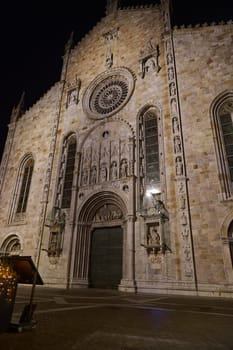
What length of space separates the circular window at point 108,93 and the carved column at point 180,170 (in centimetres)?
256

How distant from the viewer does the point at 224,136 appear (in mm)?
10273

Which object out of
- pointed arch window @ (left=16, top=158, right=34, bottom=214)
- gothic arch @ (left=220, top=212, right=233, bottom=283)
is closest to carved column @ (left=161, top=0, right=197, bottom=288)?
gothic arch @ (left=220, top=212, right=233, bottom=283)

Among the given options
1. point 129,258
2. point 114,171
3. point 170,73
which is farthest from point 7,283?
point 170,73

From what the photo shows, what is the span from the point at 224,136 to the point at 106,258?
7.96 m

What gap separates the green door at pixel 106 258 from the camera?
10.7 metres

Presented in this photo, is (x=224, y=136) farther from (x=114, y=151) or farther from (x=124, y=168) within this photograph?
(x=114, y=151)

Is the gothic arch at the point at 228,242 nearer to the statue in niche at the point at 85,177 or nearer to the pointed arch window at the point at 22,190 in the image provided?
the statue in niche at the point at 85,177

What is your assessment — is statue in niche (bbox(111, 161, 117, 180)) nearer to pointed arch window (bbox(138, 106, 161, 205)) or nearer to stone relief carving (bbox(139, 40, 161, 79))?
pointed arch window (bbox(138, 106, 161, 205))

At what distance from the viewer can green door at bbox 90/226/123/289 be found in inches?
420

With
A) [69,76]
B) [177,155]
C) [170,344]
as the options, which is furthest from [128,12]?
[170,344]

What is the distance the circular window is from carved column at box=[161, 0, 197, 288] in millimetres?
2564

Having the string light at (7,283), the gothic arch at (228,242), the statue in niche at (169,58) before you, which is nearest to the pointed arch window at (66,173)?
the statue in niche at (169,58)

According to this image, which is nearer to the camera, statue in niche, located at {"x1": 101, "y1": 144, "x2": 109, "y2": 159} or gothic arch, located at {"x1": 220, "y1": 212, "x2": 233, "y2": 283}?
gothic arch, located at {"x1": 220, "y1": 212, "x2": 233, "y2": 283}

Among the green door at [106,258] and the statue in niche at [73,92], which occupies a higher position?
the statue in niche at [73,92]
